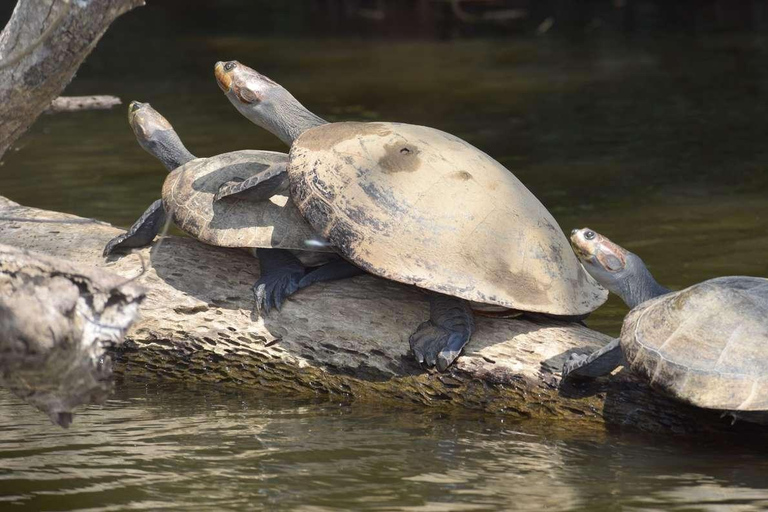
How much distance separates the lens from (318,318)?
4.51m

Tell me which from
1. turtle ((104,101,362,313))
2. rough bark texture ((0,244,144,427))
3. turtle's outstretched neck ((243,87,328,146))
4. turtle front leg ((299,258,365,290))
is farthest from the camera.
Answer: turtle's outstretched neck ((243,87,328,146))

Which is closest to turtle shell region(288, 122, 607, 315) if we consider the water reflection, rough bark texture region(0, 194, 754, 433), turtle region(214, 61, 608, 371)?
turtle region(214, 61, 608, 371)

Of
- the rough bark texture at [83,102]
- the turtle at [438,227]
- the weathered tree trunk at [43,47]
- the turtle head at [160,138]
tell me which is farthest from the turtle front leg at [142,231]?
the rough bark texture at [83,102]

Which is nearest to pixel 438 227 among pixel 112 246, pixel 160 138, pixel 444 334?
pixel 444 334

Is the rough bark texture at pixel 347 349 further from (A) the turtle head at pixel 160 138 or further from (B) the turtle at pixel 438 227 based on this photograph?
(A) the turtle head at pixel 160 138

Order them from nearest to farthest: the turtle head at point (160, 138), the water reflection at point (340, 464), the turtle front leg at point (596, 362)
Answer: the water reflection at point (340, 464) < the turtle front leg at point (596, 362) < the turtle head at point (160, 138)

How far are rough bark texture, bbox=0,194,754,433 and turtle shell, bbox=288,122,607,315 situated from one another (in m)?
0.25

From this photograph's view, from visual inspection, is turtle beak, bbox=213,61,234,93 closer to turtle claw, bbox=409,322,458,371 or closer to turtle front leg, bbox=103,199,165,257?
turtle front leg, bbox=103,199,165,257

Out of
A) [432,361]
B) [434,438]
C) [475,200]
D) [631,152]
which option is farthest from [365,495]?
[631,152]

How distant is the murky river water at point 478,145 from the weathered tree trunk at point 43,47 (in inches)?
48.4

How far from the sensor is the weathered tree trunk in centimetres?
365

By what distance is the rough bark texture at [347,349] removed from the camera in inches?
165

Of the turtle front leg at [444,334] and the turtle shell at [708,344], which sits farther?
the turtle front leg at [444,334]

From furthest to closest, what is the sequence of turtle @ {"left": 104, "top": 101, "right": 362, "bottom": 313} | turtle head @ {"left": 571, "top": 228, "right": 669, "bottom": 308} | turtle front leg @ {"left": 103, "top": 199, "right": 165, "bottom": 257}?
turtle front leg @ {"left": 103, "top": 199, "right": 165, "bottom": 257} → turtle @ {"left": 104, "top": 101, "right": 362, "bottom": 313} → turtle head @ {"left": 571, "top": 228, "right": 669, "bottom": 308}
